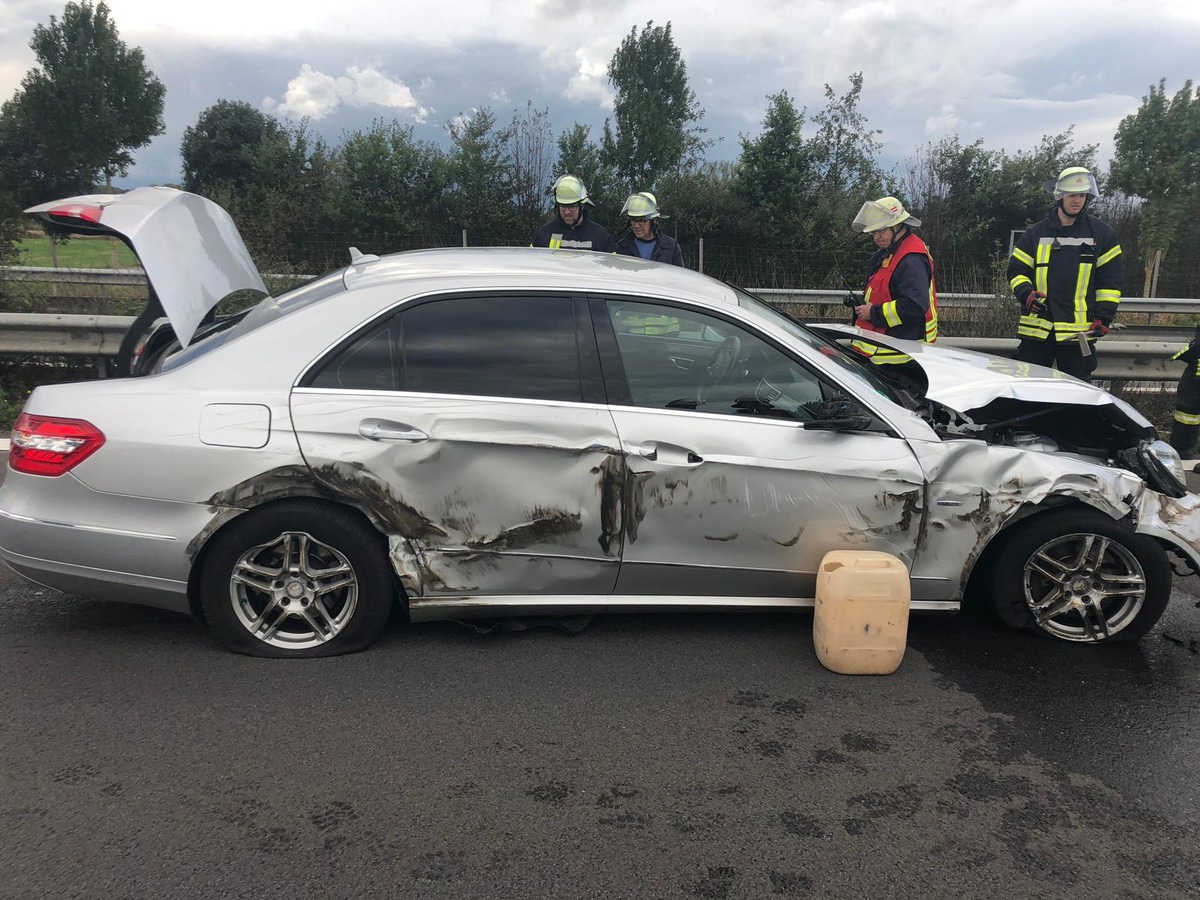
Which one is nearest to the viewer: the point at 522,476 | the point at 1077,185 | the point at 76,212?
the point at 522,476

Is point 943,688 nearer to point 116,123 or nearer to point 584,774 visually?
point 584,774

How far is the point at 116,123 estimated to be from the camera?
40.0 m

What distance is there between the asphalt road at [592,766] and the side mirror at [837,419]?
94 centimetres

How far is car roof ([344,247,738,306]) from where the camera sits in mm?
3557

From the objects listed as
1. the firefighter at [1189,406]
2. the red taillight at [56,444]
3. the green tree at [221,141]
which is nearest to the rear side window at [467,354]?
the red taillight at [56,444]

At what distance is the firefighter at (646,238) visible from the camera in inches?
274

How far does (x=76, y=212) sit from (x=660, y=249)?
433 centimetres

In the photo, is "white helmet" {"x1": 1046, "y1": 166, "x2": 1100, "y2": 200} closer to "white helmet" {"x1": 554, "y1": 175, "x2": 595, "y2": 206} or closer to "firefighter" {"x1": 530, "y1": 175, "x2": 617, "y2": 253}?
"firefighter" {"x1": 530, "y1": 175, "x2": 617, "y2": 253}

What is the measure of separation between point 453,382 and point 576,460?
21.9 inches

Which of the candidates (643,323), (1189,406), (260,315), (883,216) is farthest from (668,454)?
(1189,406)

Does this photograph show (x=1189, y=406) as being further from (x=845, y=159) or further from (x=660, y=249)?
(x=845, y=159)

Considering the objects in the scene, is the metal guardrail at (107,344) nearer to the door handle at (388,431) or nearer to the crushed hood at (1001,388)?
the crushed hood at (1001,388)

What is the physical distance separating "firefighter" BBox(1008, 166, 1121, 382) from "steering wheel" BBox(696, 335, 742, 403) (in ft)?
11.7

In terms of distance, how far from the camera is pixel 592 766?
2.81 meters
